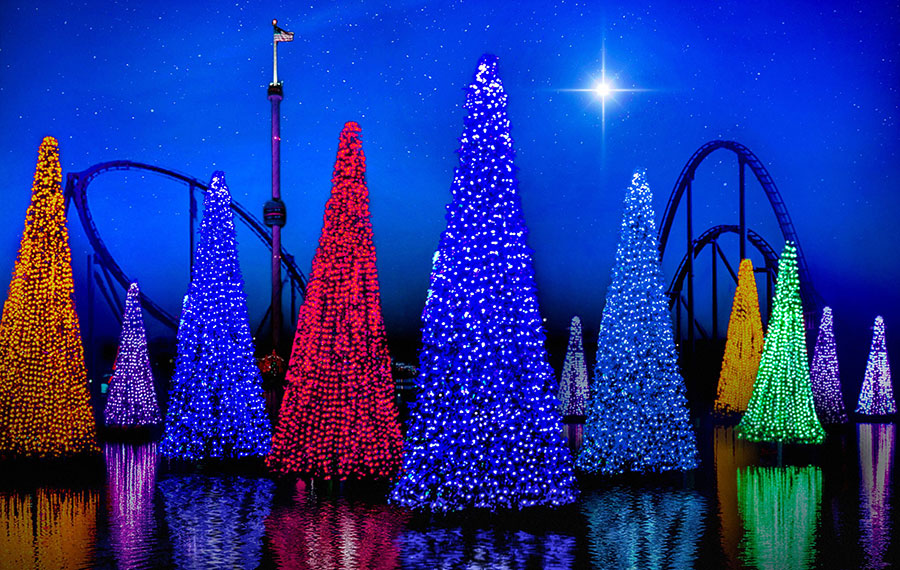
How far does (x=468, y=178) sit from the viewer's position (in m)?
13.8

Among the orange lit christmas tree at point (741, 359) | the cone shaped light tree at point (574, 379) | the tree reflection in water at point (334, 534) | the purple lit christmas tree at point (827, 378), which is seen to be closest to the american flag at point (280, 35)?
the tree reflection in water at point (334, 534)

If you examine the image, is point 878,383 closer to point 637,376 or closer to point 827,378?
point 827,378

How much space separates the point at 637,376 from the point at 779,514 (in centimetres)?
469

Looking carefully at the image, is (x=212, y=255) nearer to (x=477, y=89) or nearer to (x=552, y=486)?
(x=477, y=89)

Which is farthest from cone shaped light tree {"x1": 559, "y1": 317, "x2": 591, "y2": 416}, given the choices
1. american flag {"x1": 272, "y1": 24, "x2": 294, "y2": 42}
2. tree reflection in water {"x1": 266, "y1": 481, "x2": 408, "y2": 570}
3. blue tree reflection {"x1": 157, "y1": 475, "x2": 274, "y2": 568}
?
tree reflection in water {"x1": 266, "y1": 481, "x2": 408, "y2": 570}

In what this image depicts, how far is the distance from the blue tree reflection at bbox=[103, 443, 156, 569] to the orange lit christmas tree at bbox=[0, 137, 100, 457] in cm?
130

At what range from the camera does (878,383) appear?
1296 inches

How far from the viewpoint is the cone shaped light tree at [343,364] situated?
15.8m

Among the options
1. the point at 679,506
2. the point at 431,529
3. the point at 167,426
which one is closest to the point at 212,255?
the point at 167,426

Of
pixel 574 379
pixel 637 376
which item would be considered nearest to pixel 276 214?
pixel 637 376

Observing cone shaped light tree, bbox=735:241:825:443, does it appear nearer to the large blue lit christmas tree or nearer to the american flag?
the large blue lit christmas tree

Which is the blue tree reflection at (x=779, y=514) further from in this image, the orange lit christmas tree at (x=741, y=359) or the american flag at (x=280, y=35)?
the american flag at (x=280, y=35)

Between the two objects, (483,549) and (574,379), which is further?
(574,379)

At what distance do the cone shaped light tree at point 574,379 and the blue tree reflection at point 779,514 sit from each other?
1485cm
